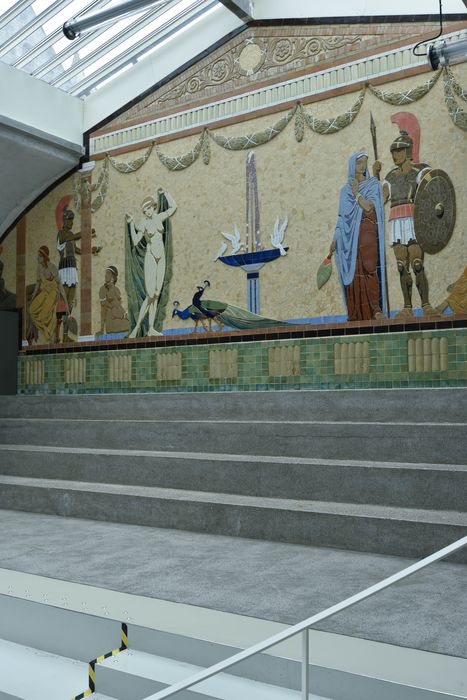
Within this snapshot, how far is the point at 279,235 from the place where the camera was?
937 cm

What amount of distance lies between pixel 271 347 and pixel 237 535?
3636 millimetres

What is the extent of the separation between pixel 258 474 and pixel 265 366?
2880mm

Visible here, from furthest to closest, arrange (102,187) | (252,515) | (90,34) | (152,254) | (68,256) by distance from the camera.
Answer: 1. (68,256)
2. (102,187)
3. (152,254)
4. (90,34)
5. (252,515)

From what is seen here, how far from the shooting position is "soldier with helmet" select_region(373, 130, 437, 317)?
8.34 metres

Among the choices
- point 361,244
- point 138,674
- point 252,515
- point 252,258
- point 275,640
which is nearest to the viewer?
point 275,640

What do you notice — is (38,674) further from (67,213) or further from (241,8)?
(241,8)

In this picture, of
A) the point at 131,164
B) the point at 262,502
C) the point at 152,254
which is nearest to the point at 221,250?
the point at 152,254

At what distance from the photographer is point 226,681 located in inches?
127

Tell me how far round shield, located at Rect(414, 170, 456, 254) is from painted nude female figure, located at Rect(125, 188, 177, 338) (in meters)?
3.62

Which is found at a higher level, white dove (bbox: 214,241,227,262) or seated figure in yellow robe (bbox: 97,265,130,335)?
white dove (bbox: 214,241,227,262)

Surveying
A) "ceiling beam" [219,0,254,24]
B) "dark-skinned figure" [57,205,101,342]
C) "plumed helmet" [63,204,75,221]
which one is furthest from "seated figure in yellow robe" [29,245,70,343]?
"ceiling beam" [219,0,254,24]

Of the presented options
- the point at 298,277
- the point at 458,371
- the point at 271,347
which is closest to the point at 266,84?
the point at 298,277

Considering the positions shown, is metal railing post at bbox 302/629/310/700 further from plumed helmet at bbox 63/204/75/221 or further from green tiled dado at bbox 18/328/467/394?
plumed helmet at bbox 63/204/75/221

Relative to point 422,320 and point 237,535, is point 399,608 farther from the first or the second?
point 422,320
